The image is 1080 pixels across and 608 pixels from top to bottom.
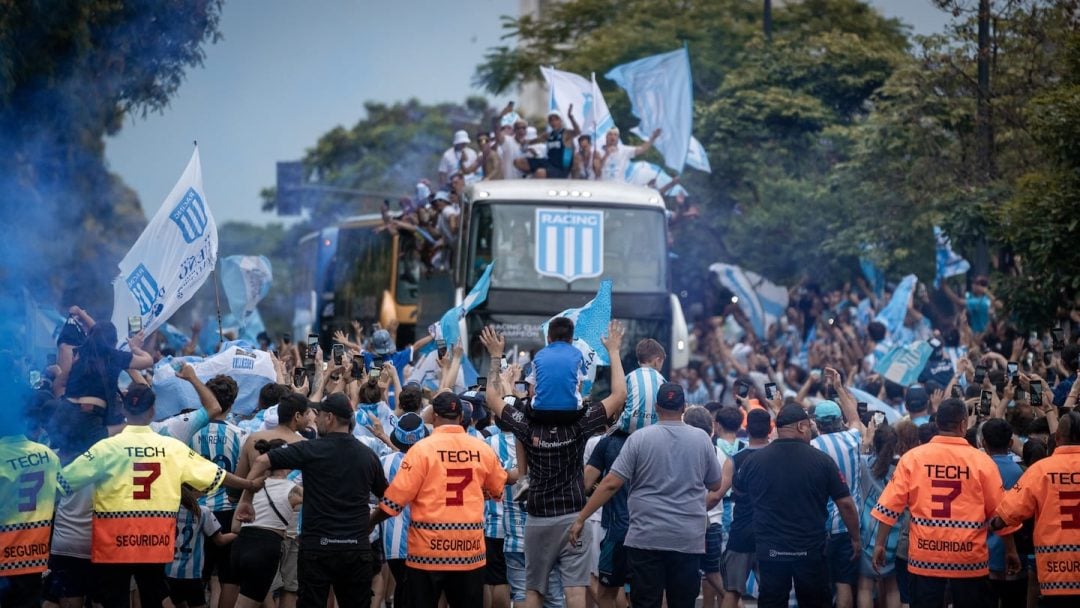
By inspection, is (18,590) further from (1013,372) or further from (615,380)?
(1013,372)

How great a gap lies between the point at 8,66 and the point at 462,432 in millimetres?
6803

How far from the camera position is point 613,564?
993cm

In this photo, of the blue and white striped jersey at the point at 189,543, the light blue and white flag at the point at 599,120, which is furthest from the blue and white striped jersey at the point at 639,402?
the light blue and white flag at the point at 599,120

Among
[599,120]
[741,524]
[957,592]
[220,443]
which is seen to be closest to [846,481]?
[741,524]

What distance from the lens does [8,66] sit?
44.2 feet

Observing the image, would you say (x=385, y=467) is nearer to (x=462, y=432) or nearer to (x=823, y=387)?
(x=462, y=432)

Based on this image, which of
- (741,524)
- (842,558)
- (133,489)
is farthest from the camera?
(741,524)

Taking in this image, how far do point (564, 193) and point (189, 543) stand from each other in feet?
31.3

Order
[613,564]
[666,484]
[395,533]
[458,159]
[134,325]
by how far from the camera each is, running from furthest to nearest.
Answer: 1. [458,159]
2. [134,325]
3. [395,533]
4. [613,564]
5. [666,484]

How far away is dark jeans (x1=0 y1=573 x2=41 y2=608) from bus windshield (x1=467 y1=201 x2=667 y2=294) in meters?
9.96

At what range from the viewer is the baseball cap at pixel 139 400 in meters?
8.84

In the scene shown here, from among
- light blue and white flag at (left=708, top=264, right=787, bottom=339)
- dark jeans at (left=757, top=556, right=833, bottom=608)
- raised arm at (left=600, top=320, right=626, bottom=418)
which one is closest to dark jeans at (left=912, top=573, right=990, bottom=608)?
dark jeans at (left=757, top=556, right=833, bottom=608)

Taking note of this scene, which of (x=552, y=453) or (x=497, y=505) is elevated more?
(x=552, y=453)

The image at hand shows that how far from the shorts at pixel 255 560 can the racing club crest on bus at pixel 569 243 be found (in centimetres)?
899
